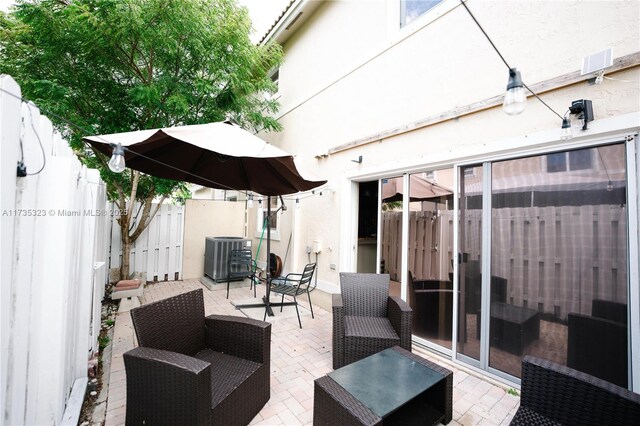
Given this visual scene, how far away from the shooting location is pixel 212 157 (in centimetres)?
380

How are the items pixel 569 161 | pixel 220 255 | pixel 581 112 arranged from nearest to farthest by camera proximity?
pixel 581 112
pixel 569 161
pixel 220 255

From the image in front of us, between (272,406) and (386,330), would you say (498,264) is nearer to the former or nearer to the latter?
(386,330)

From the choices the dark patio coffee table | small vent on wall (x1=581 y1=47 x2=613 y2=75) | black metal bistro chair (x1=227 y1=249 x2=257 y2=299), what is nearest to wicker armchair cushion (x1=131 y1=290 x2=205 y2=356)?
the dark patio coffee table

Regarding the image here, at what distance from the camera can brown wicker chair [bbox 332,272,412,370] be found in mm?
2922

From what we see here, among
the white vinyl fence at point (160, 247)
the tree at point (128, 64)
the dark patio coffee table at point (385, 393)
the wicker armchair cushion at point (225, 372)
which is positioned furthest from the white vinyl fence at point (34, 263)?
the white vinyl fence at point (160, 247)

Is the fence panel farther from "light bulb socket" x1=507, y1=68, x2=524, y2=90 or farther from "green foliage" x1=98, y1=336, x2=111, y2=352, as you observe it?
"green foliage" x1=98, y1=336, x2=111, y2=352

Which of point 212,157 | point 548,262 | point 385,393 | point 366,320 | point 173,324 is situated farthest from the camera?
point 212,157

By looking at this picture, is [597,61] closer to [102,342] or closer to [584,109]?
[584,109]

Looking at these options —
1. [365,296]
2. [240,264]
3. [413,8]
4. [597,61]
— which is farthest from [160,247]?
[597,61]

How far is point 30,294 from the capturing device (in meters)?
1.54

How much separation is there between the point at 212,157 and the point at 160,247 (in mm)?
4674

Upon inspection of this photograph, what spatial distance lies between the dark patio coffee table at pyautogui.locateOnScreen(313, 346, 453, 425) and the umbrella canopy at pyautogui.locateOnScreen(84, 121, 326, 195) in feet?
6.87

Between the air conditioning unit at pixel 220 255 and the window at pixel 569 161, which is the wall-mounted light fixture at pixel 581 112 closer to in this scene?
the window at pixel 569 161

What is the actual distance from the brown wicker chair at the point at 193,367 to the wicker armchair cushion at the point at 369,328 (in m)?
1.08
